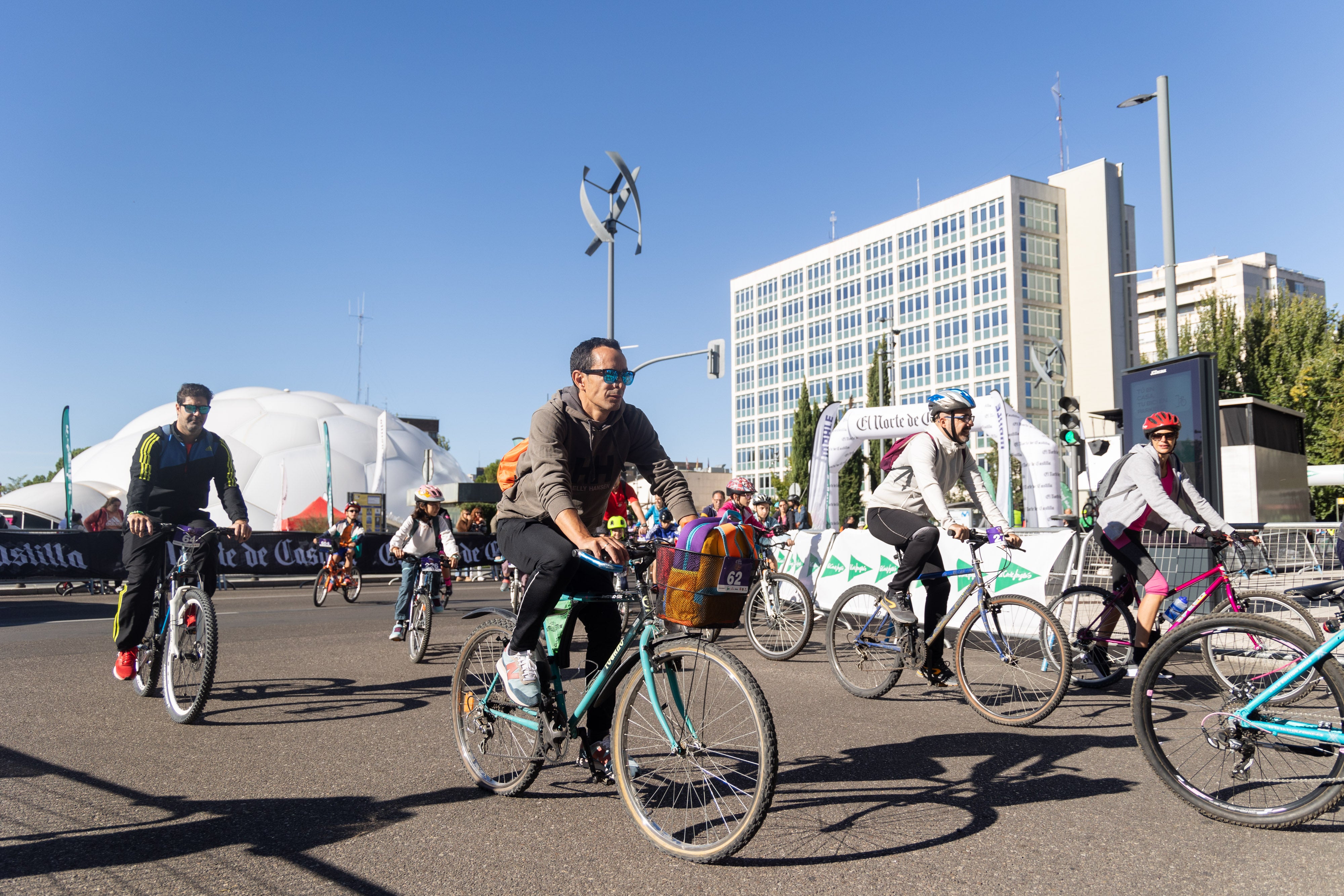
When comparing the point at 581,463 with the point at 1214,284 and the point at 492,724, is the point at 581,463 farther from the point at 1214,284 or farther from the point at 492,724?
the point at 1214,284

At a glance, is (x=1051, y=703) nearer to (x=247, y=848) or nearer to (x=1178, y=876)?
(x=1178, y=876)

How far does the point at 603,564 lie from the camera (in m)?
3.30

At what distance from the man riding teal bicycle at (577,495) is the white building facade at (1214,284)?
94925mm

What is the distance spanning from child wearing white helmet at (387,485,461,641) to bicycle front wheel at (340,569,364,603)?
7393 millimetres

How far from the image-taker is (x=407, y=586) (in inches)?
368

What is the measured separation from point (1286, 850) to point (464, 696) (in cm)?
329

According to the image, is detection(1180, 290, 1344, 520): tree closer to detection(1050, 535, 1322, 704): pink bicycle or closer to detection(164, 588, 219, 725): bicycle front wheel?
detection(1050, 535, 1322, 704): pink bicycle

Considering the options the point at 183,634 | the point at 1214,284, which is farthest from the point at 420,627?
the point at 1214,284

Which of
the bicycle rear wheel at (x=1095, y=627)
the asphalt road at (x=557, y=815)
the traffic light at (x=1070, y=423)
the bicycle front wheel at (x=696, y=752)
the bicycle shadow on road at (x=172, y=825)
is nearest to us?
the bicycle front wheel at (x=696, y=752)

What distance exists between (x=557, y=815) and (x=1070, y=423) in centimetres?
1555

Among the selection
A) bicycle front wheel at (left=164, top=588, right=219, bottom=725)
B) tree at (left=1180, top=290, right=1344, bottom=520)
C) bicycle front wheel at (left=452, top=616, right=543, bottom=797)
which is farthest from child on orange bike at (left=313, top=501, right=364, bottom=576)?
tree at (left=1180, top=290, right=1344, bottom=520)

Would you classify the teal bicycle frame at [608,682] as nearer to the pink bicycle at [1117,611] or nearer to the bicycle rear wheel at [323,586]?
the pink bicycle at [1117,611]

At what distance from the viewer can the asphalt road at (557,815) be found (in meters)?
3.06

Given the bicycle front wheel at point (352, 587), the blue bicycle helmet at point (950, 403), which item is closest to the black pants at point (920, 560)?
the blue bicycle helmet at point (950, 403)
